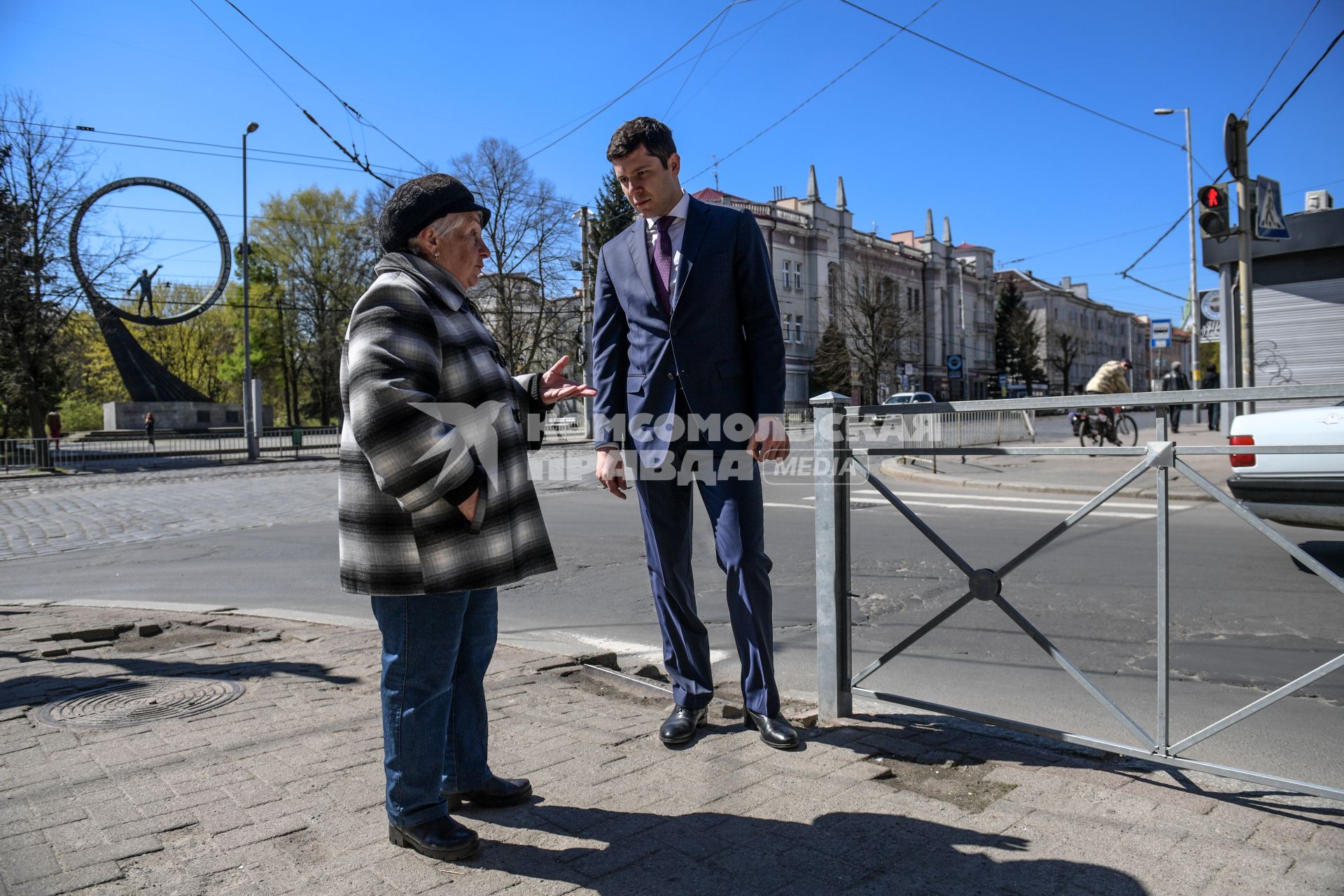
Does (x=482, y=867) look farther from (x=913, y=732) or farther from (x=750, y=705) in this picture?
(x=913, y=732)

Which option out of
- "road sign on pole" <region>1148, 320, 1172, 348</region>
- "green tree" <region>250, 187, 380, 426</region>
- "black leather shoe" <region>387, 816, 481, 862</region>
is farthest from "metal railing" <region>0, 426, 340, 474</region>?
"road sign on pole" <region>1148, 320, 1172, 348</region>

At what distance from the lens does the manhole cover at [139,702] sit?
3.40 metres

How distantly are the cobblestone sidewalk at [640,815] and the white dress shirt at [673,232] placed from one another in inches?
62.5

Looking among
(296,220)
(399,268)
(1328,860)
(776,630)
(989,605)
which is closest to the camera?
(1328,860)

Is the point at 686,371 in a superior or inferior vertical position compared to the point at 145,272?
inferior

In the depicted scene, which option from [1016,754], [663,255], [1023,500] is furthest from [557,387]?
[1023,500]

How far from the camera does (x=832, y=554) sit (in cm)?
321

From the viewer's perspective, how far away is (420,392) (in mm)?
2152

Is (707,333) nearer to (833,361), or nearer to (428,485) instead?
(428,485)

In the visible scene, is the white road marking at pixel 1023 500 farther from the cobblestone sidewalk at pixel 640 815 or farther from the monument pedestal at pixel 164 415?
the monument pedestal at pixel 164 415

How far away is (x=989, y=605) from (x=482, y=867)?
409 centimetres

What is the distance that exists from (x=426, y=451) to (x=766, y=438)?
1289mm

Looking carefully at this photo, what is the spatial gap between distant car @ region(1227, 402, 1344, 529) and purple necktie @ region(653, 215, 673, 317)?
1.96 metres

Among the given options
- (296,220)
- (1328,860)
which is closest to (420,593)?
(1328,860)
